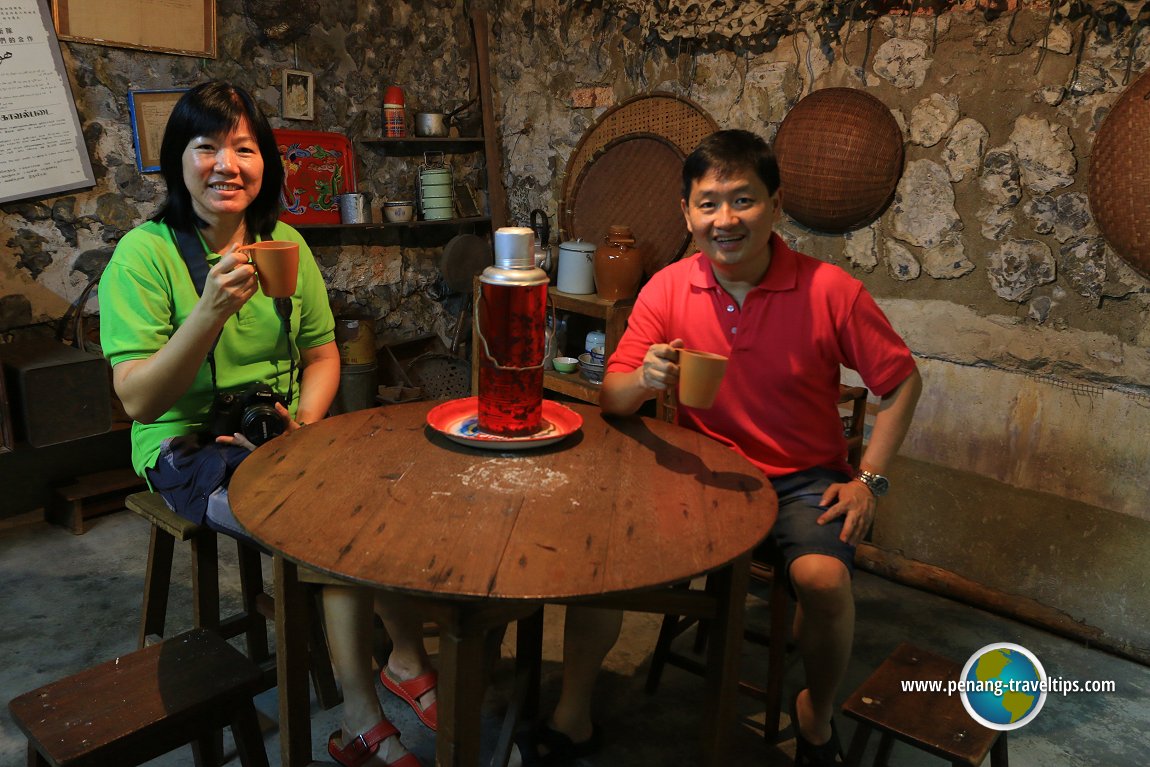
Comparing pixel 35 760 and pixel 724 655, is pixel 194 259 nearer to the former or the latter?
pixel 35 760

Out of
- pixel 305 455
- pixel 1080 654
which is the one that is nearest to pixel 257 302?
pixel 305 455

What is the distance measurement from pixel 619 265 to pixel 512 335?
1.85 metres

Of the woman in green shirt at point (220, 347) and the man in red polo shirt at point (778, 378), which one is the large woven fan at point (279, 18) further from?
the man in red polo shirt at point (778, 378)

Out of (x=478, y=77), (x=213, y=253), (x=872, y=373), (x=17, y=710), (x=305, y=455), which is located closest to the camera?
(x=17, y=710)

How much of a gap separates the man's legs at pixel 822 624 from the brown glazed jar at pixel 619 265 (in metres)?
1.83

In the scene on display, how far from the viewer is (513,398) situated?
5.82 ft

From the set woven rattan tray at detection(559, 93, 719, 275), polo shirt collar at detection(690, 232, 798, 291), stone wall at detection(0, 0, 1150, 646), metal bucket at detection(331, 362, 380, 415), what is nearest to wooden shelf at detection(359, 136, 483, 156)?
stone wall at detection(0, 0, 1150, 646)

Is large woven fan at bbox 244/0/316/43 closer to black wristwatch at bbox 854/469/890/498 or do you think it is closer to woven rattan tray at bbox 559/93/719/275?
woven rattan tray at bbox 559/93/719/275

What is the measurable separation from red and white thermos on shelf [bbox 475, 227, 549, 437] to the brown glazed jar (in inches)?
67.8

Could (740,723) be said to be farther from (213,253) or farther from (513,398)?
(213,253)

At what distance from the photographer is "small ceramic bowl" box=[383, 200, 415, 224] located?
431 cm

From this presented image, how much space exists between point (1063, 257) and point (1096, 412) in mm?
498

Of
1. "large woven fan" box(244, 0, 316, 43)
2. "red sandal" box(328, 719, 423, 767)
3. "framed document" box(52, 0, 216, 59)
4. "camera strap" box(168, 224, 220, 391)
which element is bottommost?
"red sandal" box(328, 719, 423, 767)

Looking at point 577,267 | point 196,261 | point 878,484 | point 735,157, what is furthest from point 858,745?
point 577,267
